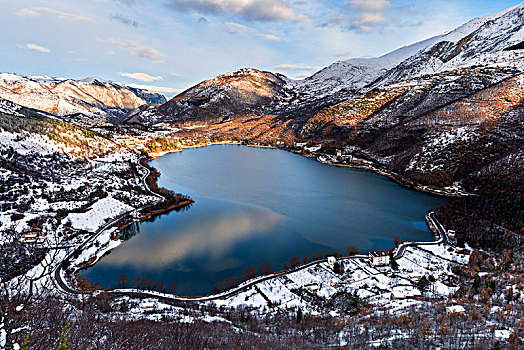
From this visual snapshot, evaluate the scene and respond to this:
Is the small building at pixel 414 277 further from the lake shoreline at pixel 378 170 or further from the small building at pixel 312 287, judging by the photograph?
the lake shoreline at pixel 378 170

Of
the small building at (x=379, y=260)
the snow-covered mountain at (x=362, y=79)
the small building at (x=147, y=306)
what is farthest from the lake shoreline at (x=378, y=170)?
the small building at (x=147, y=306)

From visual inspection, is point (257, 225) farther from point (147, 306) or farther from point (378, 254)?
point (147, 306)

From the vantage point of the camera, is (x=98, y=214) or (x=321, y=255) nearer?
(x=321, y=255)

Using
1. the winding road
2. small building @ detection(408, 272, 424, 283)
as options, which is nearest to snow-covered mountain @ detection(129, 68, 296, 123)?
the winding road

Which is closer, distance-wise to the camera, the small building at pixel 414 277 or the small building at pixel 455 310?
the small building at pixel 455 310

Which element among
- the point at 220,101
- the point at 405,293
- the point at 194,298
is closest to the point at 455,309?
the point at 405,293

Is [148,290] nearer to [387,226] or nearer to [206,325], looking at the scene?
[206,325]
